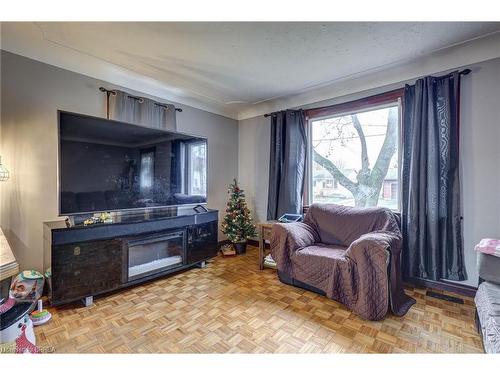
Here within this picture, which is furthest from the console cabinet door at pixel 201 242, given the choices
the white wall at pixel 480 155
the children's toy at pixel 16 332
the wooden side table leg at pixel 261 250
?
the white wall at pixel 480 155

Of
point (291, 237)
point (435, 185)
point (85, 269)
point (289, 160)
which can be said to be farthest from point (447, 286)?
point (85, 269)

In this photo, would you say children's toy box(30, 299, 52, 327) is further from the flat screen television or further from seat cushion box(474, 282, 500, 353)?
seat cushion box(474, 282, 500, 353)

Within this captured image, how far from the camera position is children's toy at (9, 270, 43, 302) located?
6.15ft

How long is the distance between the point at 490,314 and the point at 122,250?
2.66 meters

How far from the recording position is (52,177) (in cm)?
217

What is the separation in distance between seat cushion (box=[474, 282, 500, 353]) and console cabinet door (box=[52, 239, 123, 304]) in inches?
102

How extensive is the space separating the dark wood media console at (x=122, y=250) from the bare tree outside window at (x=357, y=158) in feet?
5.54

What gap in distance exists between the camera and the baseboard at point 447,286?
2.13 metres

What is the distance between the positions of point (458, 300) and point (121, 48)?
3.80m

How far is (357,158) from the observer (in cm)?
288
